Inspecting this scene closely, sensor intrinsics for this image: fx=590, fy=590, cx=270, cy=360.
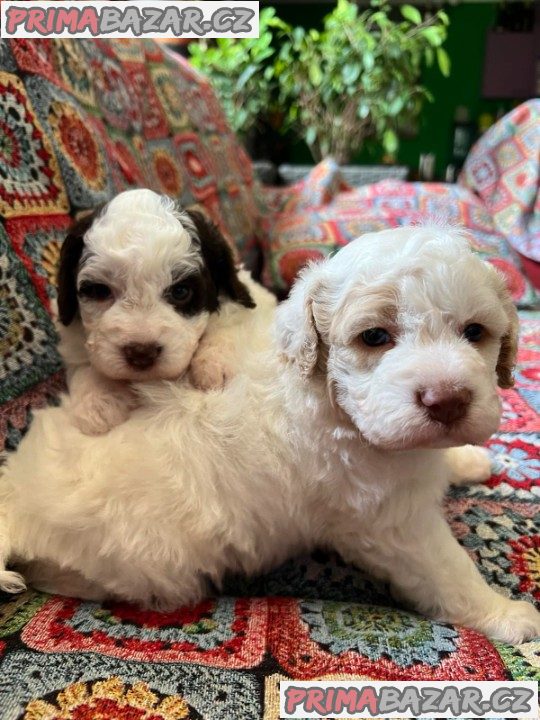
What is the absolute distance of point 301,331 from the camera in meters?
1.24

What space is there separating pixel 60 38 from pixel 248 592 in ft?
6.28

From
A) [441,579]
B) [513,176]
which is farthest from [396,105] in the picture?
[441,579]

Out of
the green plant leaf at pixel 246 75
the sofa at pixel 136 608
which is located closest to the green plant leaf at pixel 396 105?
the green plant leaf at pixel 246 75

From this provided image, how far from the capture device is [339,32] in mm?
4469

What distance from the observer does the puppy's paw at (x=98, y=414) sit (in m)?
1.40

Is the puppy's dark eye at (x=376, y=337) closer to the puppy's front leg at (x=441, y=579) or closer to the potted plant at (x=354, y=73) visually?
the puppy's front leg at (x=441, y=579)

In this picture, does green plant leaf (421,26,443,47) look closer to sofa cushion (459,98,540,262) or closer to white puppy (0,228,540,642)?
sofa cushion (459,98,540,262)

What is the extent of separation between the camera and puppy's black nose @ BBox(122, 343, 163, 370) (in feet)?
4.51

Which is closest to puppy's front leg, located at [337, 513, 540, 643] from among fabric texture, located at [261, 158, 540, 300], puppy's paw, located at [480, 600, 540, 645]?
puppy's paw, located at [480, 600, 540, 645]

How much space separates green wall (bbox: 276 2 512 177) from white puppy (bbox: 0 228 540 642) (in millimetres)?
6543

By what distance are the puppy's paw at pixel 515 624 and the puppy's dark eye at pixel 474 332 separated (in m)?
0.61

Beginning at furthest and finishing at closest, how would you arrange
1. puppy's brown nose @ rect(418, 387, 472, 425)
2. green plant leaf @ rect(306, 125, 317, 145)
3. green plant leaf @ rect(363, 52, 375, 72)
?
green plant leaf @ rect(306, 125, 317, 145) < green plant leaf @ rect(363, 52, 375, 72) < puppy's brown nose @ rect(418, 387, 472, 425)

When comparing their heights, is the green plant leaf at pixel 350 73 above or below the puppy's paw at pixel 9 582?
above

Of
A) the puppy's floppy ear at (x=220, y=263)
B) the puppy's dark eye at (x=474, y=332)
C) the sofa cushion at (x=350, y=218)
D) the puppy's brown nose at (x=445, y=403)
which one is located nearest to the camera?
the puppy's brown nose at (x=445, y=403)
